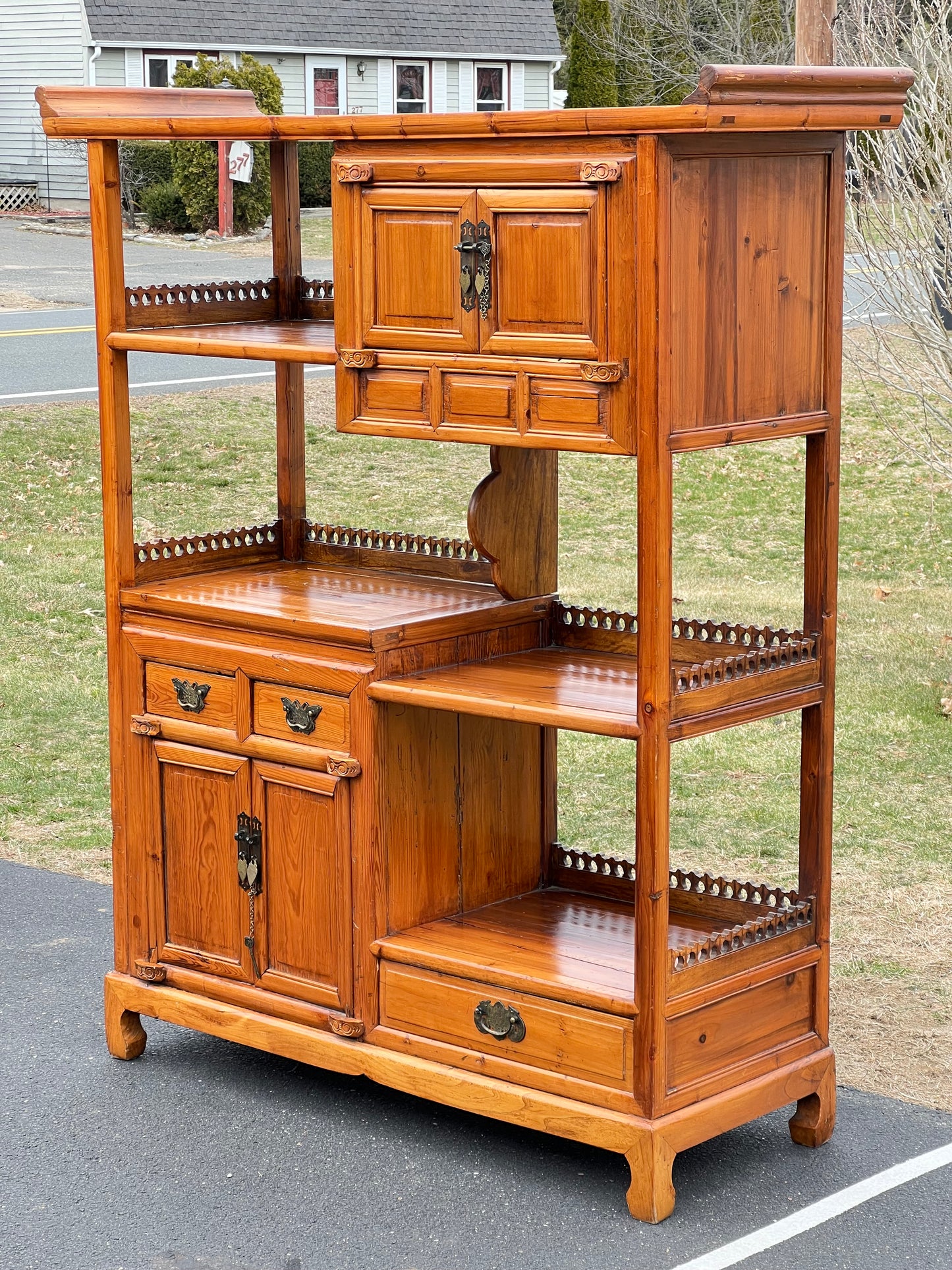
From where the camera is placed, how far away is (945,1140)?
443cm

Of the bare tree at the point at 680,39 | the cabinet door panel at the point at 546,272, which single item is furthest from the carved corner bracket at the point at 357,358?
the bare tree at the point at 680,39

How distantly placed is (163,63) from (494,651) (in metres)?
22.5

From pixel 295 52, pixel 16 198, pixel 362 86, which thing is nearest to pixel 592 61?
pixel 362 86

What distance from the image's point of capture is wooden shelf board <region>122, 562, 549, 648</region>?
14.4ft

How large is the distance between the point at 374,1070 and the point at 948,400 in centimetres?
497

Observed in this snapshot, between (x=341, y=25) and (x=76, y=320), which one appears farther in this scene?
(x=341, y=25)

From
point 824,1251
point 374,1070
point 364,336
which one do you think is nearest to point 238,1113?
point 374,1070

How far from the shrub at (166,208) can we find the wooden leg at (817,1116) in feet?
64.0

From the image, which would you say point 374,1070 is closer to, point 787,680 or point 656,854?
point 656,854

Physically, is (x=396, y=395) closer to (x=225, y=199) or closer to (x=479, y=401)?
(x=479, y=401)

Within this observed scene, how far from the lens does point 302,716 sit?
4.44 m

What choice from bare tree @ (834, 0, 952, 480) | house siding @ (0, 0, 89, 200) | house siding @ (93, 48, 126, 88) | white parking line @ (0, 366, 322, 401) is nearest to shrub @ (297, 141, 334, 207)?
house siding @ (93, 48, 126, 88)

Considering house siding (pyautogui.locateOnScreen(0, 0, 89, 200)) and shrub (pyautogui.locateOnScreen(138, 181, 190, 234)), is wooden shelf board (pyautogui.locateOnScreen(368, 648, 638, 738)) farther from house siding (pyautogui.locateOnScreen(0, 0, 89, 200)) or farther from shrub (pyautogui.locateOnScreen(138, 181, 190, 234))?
house siding (pyautogui.locateOnScreen(0, 0, 89, 200))

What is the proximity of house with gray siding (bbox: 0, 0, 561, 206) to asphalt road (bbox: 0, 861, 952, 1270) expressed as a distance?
70.0 feet
